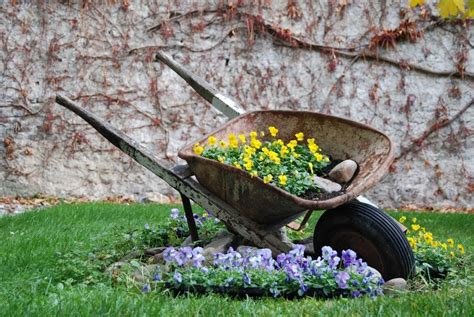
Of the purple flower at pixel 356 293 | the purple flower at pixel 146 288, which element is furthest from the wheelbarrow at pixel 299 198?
the purple flower at pixel 146 288

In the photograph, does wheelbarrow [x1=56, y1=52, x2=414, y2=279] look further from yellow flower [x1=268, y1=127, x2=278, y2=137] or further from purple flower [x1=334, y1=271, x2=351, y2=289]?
purple flower [x1=334, y1=271, x2=351, y2=289]

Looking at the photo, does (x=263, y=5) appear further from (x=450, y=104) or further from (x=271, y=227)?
(x=271, y=227)

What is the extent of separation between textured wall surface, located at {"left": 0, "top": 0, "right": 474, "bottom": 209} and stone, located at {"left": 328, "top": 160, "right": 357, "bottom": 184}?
14.3ft

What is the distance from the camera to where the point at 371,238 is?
142 inches

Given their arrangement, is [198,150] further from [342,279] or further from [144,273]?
[342,279]

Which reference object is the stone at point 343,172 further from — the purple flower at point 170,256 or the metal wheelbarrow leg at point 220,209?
the purple flower at point 170,256

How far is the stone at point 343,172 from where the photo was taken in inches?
155

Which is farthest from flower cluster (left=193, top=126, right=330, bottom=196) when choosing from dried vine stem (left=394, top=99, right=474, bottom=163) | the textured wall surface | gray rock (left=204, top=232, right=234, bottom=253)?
dried vine stem (left=394, top=99, right=474, bottom=163)

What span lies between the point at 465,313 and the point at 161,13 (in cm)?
648

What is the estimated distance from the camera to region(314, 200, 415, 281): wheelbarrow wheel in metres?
3.56

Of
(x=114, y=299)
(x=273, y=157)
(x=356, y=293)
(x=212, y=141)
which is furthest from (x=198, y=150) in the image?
(x=114, y=299)

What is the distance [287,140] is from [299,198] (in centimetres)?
105

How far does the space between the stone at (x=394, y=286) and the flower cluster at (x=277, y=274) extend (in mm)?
39

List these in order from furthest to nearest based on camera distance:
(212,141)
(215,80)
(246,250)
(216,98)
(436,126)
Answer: (215,80), (436,126), (216,98), (212,141), (246,250)
